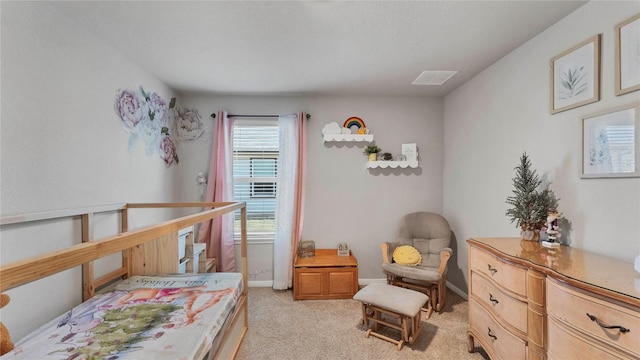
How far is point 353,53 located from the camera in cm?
218

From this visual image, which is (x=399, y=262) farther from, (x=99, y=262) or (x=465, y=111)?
(x=99, y=262)

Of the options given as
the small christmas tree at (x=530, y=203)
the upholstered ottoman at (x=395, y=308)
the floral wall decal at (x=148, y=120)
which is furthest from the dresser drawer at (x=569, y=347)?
the floral wall decal at (x=148, y=120)

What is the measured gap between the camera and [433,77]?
271 centimetres

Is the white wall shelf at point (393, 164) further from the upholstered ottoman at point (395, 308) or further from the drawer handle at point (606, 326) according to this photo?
the drawer handle at point (606, 326)

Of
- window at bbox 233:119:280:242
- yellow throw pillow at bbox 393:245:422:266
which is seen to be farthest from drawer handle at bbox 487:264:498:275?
window at bbox 233:119:280:242

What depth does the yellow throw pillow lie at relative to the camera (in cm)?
283

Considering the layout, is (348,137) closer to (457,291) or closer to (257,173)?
(257,173)

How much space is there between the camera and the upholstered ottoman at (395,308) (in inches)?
80.0

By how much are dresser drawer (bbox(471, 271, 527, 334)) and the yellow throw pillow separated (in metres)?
0.92

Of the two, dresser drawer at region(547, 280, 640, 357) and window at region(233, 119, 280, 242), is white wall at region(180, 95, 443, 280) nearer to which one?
window at region(233, 119, 280, 242)

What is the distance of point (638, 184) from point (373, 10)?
1735mm

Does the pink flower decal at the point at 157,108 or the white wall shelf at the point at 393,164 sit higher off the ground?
the pink flower decal at the point at 157,108

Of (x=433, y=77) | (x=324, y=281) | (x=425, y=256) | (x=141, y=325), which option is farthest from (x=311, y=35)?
(x=425, y=256)

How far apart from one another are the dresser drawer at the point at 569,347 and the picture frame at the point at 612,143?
90 cm
